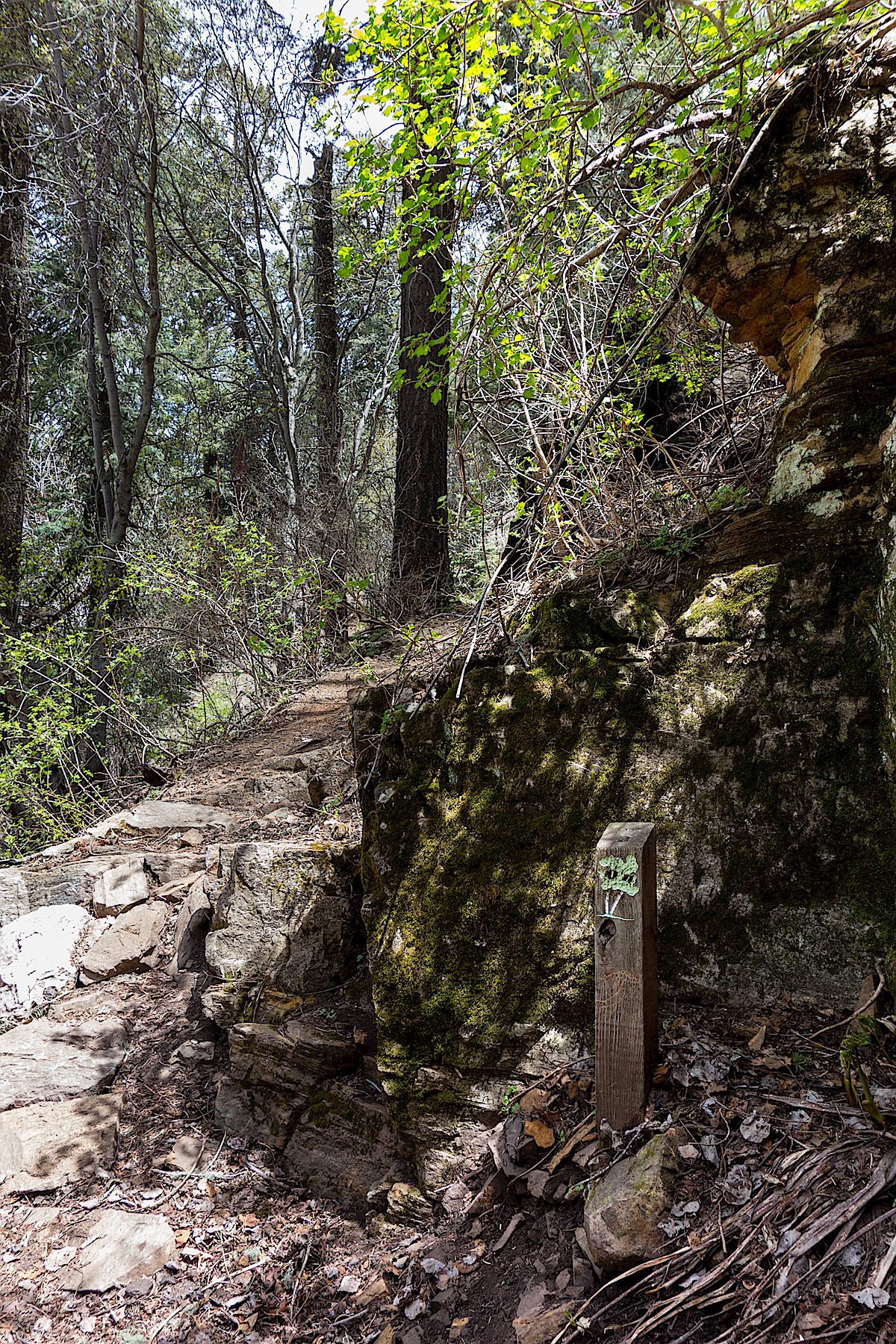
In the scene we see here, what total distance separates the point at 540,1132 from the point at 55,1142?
2789 millimetres

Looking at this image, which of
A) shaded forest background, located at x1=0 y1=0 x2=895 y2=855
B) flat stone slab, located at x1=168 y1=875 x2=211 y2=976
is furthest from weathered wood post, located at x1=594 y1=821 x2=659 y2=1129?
flat stone slab, located at x1=168 y1=875 x2=211 y2=976

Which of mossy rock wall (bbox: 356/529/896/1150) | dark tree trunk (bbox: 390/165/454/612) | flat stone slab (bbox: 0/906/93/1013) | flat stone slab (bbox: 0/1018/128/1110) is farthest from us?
dark tree trunk (bbox: 390/165/454/612)

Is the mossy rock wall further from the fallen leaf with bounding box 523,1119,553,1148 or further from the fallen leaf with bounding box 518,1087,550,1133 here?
the fallen leaf with bounding box 523,1119,553,1148

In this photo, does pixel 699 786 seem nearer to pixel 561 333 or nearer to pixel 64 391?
pixel 561 333

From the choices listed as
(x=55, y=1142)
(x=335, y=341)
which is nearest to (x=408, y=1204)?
(x=55, y=1142)

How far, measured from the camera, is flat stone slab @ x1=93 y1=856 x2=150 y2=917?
17.9 ft

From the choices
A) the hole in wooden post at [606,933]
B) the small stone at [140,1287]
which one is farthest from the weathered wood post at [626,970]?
the small stone at [140,1287]

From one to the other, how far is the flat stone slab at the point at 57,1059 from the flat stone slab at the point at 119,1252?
89 cm

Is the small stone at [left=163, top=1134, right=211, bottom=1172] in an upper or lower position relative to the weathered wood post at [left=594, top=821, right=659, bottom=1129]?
lower

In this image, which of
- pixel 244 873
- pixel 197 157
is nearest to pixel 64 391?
pixel 197 157

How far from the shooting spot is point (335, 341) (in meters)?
12.0

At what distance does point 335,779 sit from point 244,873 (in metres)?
1.35

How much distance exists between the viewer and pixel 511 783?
10.8ft

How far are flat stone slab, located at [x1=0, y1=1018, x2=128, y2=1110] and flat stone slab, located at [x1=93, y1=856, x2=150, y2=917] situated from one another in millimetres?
826
